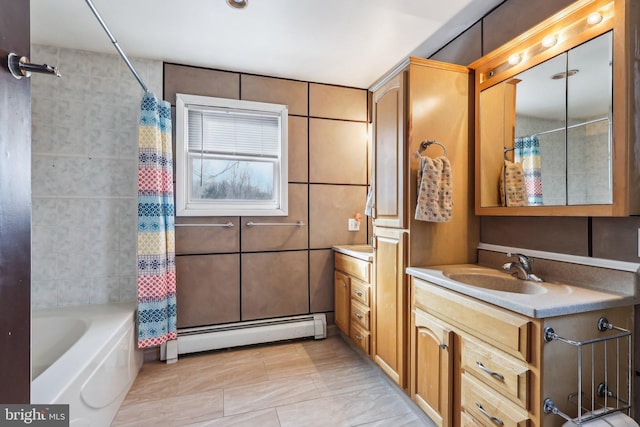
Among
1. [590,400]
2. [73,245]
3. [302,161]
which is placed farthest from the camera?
[302,161]

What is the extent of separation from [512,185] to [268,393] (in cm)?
207

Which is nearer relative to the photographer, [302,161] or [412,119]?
[412,119]

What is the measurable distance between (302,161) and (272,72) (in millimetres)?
856

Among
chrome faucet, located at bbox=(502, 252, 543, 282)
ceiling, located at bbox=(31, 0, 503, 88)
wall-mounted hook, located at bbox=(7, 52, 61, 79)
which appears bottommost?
chrome faucet, located at bbox=(502, 252, 543, 282)

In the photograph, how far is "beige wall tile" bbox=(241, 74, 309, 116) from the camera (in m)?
2.80

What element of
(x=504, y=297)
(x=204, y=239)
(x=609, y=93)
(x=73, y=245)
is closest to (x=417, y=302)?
(x=504, y=297)

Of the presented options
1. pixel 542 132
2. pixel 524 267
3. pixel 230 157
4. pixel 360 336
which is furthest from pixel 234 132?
pixel 524 267

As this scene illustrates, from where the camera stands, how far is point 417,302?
180 centimetres

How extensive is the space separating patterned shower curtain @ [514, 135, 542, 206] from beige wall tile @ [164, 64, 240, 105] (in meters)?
2.29

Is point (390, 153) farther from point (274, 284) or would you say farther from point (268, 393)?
point (268, 393)

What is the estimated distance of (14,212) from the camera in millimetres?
771

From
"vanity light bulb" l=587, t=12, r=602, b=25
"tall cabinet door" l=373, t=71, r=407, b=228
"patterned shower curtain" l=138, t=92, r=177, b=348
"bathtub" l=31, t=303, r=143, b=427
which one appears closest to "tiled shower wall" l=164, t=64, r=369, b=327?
"patterned shower curtain" l=138, t=92, r=177, b=348

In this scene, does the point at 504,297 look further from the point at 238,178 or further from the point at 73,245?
the point at 73,245

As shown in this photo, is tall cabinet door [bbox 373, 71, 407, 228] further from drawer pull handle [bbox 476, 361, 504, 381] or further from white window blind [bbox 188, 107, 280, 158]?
white window blind [bbox 188, 107, 280, 158]
